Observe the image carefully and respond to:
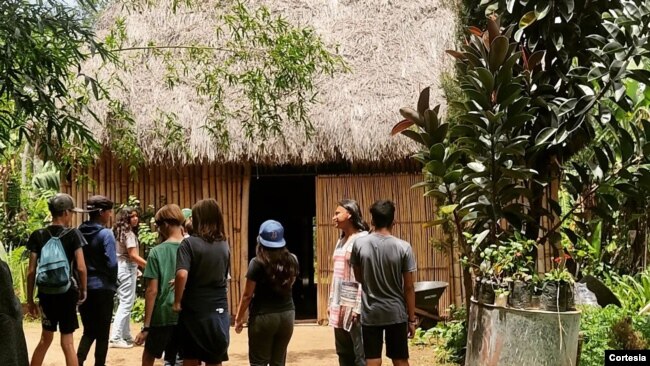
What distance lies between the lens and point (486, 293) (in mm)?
4172

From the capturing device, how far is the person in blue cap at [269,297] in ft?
16.2

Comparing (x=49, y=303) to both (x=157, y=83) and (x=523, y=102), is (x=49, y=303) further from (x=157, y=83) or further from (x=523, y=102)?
(x=157, y=83)

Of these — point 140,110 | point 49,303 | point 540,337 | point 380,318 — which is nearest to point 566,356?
point 540,337

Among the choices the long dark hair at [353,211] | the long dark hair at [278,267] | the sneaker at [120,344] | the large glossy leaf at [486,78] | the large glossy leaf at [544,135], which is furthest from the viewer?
the sneaker at [120,344]

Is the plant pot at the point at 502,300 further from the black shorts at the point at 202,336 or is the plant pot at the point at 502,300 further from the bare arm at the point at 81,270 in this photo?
the bare arm at the point at 81,270

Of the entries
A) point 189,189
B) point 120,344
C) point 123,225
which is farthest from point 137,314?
point 123,225

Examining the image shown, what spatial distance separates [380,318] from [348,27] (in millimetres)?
6590

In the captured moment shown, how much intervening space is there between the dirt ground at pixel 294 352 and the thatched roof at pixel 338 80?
219 cm

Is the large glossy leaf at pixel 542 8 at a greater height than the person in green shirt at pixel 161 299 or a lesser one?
greater

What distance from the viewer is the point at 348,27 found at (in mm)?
10773

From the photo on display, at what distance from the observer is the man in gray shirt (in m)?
5.05

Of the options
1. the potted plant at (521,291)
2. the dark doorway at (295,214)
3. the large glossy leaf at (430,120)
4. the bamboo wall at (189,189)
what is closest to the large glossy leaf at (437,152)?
the large glossy leaf at (430,120)

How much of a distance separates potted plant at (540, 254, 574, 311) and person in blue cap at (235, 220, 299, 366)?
174 cm

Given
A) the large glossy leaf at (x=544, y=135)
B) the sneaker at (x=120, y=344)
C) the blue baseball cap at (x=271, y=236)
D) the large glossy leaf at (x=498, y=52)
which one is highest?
the large glossy leaf at (x=498, y=52)
